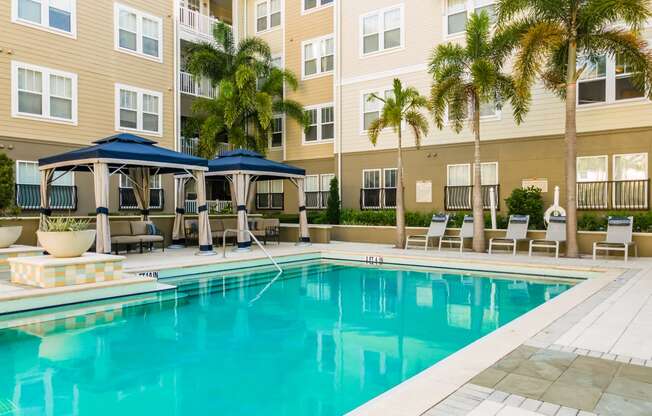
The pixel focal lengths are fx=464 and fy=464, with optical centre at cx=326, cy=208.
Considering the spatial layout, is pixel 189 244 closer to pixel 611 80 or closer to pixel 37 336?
pixel 37 336

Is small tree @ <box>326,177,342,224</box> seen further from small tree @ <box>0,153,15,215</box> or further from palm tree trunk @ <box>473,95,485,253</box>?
small tree @ <box>0,153,15,215</box>

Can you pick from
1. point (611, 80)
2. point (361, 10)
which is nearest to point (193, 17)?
point (361, 10)

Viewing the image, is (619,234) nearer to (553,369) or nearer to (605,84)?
(605,84)

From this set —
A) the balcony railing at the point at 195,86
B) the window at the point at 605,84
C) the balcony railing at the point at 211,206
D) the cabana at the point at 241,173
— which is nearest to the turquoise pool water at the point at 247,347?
the cabana at the point at 241,173

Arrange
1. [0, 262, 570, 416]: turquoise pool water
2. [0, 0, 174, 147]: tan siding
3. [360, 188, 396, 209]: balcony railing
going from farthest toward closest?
[360, 188, 396, 209]: balcony railing → [0, 0, 174, 147]: tan siding → [0, 262, 570, 416]: turquoise pool water

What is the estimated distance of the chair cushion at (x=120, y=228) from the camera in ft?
41.5

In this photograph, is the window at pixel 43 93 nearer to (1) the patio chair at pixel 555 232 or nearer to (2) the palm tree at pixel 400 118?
(2) the palm tree at pixel 400 118

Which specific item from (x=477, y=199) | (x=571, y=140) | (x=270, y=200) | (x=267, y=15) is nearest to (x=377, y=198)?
(x=477, y=199)

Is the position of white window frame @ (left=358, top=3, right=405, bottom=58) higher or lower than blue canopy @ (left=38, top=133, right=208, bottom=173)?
higher

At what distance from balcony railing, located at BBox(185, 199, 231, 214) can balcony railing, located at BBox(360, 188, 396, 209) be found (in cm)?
618

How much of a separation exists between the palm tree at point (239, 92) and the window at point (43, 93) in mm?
4628

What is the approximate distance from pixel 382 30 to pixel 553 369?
1626cm

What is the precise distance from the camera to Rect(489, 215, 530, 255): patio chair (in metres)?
13.1

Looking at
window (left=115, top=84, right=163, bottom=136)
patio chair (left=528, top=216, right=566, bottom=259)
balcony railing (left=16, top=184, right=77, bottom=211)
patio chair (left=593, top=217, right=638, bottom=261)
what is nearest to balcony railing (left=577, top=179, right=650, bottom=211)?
patio chair (left=593, top=217, right=638, bottom=261)
